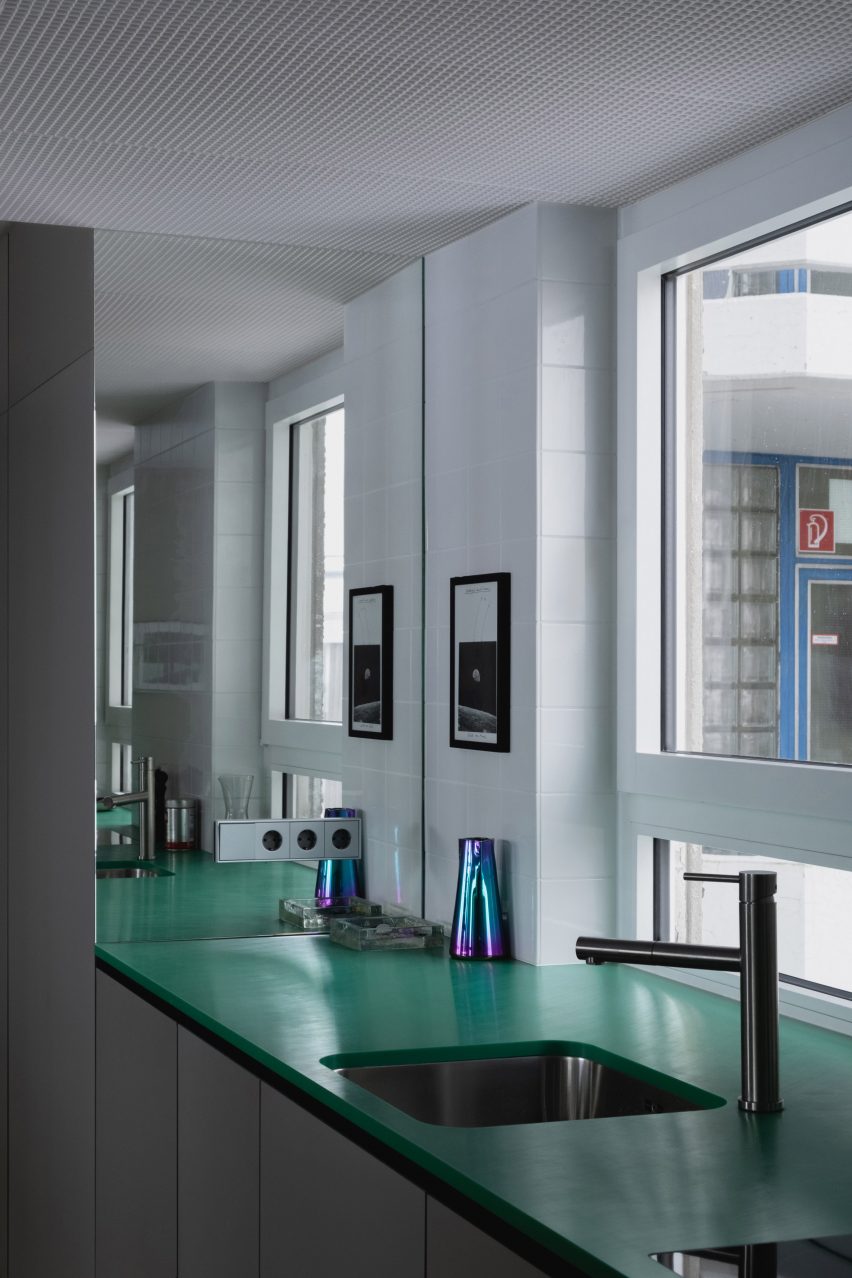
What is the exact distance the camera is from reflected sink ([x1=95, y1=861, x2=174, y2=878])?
3057 millimetres

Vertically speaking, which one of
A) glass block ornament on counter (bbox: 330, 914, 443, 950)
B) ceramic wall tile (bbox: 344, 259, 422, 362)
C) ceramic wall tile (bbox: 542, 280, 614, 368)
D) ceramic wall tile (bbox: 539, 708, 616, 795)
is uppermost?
ceramic wall tile (bbox: 344, 259, 422, 362)

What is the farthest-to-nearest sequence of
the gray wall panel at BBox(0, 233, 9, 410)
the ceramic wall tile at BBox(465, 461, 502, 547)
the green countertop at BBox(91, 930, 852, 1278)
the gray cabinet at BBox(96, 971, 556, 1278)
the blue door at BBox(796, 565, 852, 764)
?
1. the gray wall panel at BBox(0, 233, 9, 410)
2. the ceramic wall tile at BBox(465, 461, 502, 547)
3. the blue door at BBox(796, 565, 852, 764)
4. the gray cabinet at BBox(96, 971, 556, 1278)
5. the green countertop at BBox(91, 930, 852, 1278)

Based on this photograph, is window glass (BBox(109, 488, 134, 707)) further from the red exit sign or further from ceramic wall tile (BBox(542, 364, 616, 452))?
the red exit sign

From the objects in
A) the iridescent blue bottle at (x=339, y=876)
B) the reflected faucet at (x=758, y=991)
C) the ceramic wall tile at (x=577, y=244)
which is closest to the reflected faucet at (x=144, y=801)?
the iridescent blue bottle at (x=339, y=876)

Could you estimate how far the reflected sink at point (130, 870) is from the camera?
3.06 meters

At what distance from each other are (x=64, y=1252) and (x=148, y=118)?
7.17 feet

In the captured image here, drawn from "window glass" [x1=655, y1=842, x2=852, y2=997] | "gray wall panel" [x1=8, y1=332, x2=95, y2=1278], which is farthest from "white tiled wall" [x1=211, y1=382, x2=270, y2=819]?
"window glass" [x1=655, y1=842, x2=852, y2=997]

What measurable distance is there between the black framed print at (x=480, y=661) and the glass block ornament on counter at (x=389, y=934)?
1.17ft

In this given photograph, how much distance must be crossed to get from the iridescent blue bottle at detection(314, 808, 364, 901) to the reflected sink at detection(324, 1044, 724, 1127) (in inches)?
40.6

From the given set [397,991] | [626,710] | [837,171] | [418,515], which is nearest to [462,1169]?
[397,991]

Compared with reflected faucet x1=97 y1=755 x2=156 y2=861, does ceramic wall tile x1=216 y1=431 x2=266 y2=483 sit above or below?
above

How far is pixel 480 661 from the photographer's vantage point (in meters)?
2.94

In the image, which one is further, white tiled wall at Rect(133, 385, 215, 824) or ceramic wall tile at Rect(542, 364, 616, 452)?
white tiled wall at Rect(133, 385, 215, 824)

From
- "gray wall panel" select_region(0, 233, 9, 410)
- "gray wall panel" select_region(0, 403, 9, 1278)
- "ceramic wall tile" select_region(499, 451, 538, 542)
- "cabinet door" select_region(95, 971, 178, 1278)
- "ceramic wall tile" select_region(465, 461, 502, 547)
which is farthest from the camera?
"gray wall panel" select_region(0, 233, 9, 410)
